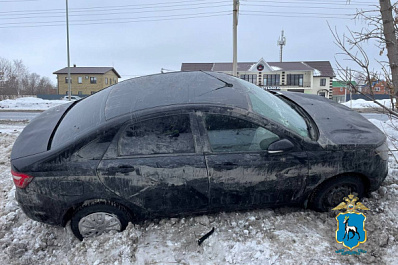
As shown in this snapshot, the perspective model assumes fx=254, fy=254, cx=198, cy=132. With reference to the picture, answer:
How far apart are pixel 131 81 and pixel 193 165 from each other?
1602 millimetres

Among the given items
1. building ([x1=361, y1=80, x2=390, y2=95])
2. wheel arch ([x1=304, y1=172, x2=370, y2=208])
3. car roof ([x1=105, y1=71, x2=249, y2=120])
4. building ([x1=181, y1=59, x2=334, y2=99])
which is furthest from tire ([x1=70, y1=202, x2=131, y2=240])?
building ([x1=181, y1=59, x2=334, y2=99])

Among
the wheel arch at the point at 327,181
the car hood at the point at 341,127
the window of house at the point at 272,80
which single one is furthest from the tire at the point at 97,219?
the window of house at the point at 272,80

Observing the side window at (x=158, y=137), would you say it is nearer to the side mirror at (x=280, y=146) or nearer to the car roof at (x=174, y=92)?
the car roof at (x=174, y=92)

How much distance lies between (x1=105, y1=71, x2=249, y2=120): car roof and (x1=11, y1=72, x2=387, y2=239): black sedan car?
0.02 metres

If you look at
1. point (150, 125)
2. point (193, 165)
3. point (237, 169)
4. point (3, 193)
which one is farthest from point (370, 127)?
point (3, 193)

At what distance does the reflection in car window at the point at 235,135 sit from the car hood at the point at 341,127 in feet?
2.18

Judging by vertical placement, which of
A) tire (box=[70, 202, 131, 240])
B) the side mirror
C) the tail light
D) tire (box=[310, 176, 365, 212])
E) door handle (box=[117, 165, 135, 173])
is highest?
the side mirror

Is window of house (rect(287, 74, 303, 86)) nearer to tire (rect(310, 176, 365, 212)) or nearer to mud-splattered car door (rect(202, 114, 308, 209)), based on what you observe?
tire (rect(310, 176, 365, 212))

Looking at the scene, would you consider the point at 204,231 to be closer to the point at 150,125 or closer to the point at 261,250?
the point at 261,250

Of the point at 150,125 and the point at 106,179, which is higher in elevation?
the point at 150,125

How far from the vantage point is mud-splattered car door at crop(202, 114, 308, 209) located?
259 centimetres

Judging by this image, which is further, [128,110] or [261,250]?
[128,110]

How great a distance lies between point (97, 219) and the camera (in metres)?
2.61

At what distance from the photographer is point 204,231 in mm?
2711
